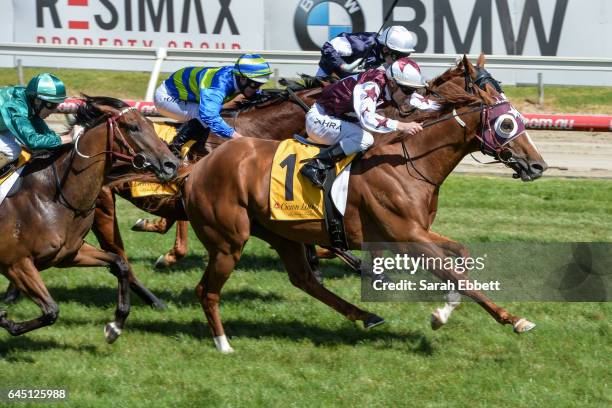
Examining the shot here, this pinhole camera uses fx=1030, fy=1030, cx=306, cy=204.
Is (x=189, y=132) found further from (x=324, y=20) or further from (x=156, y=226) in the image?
(x=324, y=20)

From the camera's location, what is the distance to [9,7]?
63.5ft

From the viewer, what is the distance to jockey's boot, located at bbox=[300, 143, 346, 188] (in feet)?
24.7

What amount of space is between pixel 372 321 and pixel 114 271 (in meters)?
2.01

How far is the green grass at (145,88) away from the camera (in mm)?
16938

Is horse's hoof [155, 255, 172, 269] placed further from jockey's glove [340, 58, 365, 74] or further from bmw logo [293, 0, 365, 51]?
bmw logo [293, 0, 365, 51]

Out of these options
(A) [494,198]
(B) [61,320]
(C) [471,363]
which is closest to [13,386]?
(B) [61,320]

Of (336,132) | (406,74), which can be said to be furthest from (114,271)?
(406,74)

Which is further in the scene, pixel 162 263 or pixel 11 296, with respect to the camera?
pixel 162 263

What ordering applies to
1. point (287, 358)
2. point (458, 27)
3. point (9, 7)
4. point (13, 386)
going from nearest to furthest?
1. point (13, 386)
2. point (287, 358)
3. point (458, 27)
4. point (9, 7)

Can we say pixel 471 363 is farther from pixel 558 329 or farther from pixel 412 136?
pixel 412 136

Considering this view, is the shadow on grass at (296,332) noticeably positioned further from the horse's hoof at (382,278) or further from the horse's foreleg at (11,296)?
the horse's foreleg at (11,296)

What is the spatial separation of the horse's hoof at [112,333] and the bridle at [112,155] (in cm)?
86

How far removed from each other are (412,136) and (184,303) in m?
2.57

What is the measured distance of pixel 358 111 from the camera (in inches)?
292
